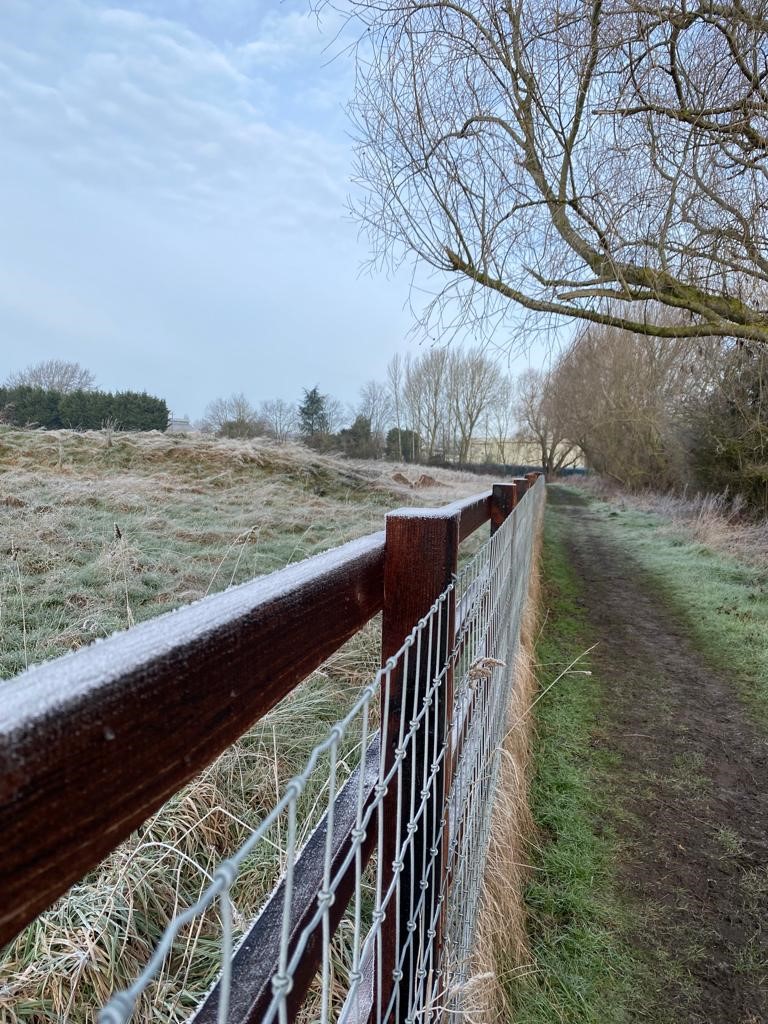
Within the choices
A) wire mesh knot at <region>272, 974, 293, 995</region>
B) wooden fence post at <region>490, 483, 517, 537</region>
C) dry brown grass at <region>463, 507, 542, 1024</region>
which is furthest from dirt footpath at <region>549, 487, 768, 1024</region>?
wire mesh knot at <region>272, 974, 293, 995</region>

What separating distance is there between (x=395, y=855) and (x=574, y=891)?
1834 millimetres

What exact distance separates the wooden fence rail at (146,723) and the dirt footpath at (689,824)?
2148 mm

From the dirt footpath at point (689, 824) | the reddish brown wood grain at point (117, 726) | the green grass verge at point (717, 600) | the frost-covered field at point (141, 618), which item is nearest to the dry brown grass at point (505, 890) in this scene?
the dirt footpath at point (689, 824)

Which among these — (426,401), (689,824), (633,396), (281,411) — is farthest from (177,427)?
(426,401)

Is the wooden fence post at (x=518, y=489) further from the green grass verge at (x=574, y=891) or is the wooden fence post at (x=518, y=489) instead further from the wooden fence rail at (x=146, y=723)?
the wooden fence rail at (x=146, y=723)

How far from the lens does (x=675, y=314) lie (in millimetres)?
13875

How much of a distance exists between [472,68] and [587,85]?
106 centimetres

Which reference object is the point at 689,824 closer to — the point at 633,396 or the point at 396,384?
the point at 633,396

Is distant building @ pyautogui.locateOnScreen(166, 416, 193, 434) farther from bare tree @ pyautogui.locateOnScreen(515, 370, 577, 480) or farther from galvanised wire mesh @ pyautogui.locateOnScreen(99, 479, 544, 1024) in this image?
bare tree @ pyautogui.locateOnScreen(515, 370, 577, 480)

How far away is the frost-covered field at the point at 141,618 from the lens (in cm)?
178

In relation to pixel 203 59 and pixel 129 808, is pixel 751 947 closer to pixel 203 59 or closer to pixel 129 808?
pixel 129 808

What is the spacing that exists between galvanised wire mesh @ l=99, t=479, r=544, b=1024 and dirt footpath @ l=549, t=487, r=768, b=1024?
880mm

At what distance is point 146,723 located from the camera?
17.9 inches

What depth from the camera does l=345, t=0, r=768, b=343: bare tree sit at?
199 inches
